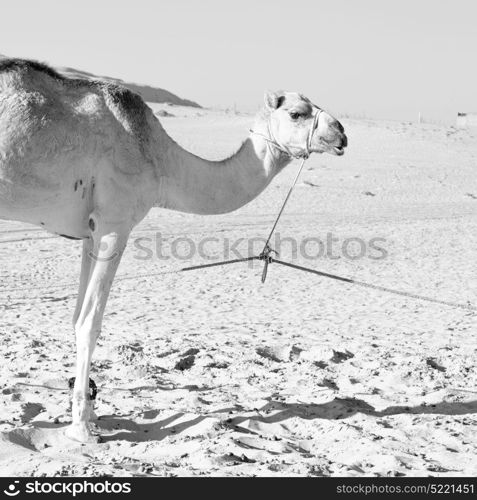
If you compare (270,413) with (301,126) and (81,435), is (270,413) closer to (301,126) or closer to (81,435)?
(81,435)

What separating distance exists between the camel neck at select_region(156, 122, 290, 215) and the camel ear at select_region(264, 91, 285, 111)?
0.27m

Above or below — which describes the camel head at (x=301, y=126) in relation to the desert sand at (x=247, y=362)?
above

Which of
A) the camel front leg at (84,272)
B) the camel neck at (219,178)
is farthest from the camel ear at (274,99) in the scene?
the camel front leg at (84,272)

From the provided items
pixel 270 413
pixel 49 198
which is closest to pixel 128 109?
pixel 49 198

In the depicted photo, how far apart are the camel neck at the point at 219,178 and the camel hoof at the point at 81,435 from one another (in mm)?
1721

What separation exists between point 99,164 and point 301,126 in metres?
1.51

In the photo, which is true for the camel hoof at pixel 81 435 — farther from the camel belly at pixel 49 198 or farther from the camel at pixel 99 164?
the camel belly at pixel 49 198

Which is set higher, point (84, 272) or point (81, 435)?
point (84, 272)

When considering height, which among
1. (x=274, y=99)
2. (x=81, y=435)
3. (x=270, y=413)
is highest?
(x=274, y=99)

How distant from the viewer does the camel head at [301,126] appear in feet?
20.7

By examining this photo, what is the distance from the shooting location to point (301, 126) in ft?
21.0

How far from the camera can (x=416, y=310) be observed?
35.5ft

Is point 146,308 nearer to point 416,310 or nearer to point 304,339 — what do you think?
point 304,339

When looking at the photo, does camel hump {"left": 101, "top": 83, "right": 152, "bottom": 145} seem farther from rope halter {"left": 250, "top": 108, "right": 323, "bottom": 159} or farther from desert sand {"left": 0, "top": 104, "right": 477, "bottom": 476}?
desert sand {"left": 0, "top": 104, "right": 477, "bottom": 476}
